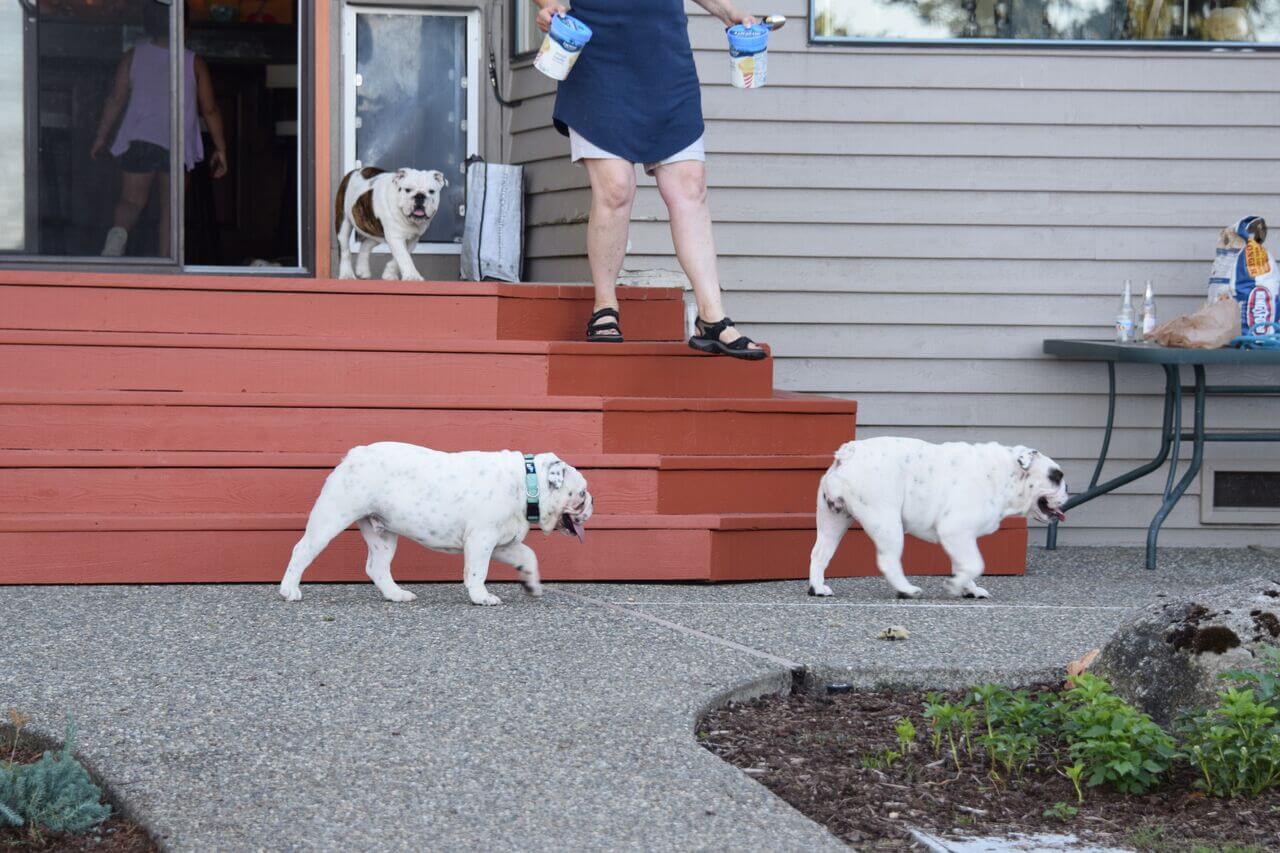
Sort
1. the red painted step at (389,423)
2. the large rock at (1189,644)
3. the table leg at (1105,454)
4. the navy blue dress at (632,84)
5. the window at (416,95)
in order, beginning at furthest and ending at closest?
the window at (416,95)
the table leg at (1105,454)
the navy blue dress at (632,84)
the red painted step at (389,423)
the large rock at (1189,644)

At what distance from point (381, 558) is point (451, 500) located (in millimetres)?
405

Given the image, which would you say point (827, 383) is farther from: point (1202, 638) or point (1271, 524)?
point (1202, 638)

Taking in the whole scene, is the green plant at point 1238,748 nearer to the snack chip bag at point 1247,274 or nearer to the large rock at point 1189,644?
the large rock at point 1189,644

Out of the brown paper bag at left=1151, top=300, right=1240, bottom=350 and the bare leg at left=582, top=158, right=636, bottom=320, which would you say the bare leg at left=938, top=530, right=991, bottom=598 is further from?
the brown paper bag at left=1151, top=300, right=1240, bottom=350

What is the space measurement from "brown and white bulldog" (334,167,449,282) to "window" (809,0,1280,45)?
6.31 feet

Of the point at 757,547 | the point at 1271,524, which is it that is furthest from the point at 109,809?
the point at 1271,524

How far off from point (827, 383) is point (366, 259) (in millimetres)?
2210

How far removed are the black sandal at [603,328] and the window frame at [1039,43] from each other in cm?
196

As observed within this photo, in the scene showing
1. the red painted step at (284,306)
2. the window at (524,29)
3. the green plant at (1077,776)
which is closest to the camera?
the green plant at (1077,776)

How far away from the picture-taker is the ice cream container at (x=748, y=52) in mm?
6000

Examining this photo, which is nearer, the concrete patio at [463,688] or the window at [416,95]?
the concrete patio at [463,688]

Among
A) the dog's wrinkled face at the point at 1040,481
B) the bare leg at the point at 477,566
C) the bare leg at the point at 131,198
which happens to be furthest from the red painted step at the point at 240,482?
the bare leg at the point at 131,198

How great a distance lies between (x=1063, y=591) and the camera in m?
5.93

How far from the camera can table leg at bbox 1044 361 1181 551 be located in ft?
22.9
